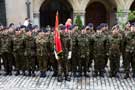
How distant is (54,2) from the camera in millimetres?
27375

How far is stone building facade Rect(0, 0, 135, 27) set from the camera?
2261 centimetres

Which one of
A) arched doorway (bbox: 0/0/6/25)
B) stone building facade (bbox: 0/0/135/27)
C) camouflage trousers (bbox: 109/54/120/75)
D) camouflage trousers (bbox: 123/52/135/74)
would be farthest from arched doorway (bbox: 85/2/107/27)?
camouflage trousers (bbox: 123/52/135/74)

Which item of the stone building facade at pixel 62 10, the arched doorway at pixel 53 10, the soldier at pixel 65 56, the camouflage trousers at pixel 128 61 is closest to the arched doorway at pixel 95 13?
the stone building facade at pixel 62 10

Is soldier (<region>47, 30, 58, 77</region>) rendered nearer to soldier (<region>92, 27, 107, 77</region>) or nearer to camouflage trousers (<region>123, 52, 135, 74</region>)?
soldier (<region>92, 27, 107, 77</region>)

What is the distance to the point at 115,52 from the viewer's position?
13.1 meters

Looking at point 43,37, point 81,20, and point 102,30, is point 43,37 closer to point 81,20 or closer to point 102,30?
point 102,30

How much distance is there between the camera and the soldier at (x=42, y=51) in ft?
43.4

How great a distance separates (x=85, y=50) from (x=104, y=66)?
2.72 feet

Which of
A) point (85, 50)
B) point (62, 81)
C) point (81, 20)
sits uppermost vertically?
point (81, 20)

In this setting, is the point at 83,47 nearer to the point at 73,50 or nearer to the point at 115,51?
the point at 73,50

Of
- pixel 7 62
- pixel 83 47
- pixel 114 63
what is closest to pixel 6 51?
pixel 7 62

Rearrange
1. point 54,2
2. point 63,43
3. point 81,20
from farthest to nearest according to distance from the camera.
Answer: point 54,2 → point 81,20 → point 63,43

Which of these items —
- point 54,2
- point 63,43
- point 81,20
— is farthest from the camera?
point 54,2

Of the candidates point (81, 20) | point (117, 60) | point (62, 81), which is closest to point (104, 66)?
point (117, 60)
